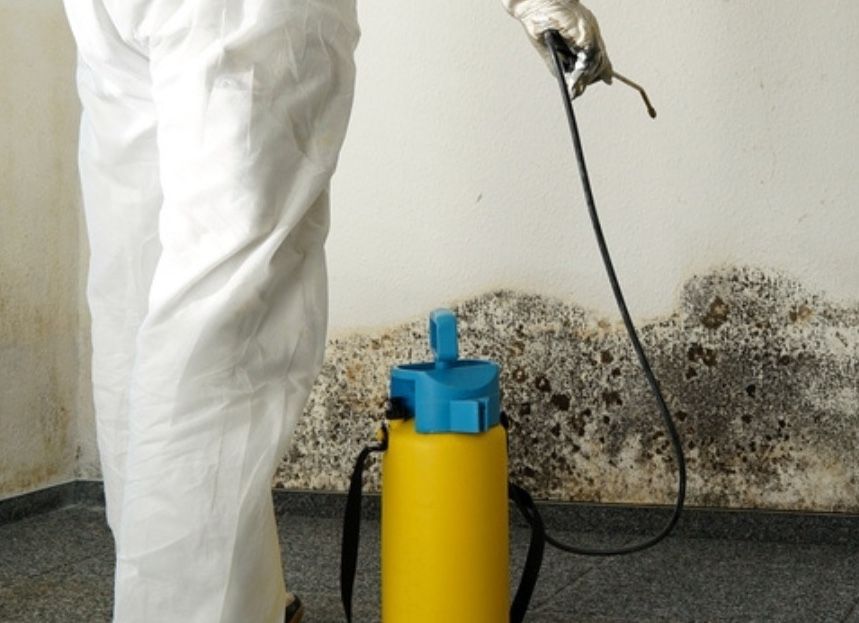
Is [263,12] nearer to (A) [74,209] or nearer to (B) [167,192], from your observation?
(B) [167,192]

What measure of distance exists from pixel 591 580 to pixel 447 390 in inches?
23.7

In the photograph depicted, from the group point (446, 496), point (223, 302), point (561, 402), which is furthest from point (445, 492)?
point (561, 402)

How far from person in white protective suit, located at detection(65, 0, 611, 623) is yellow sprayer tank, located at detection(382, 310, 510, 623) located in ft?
0.63

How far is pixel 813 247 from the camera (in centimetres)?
197

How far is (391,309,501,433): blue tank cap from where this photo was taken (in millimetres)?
1305

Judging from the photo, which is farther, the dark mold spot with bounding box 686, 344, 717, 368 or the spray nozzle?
the dark mold spot with bounding box 686, 344, 717, 368

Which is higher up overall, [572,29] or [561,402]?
[572,29]

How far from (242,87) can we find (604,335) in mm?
1112

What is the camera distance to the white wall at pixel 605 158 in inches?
77.4

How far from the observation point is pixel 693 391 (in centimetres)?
202

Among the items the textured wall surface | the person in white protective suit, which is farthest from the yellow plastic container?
the textured wall surface

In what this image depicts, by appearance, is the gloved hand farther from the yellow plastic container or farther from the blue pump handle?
the yellow plastic container

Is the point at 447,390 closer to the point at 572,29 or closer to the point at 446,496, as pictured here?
the point at 446,496

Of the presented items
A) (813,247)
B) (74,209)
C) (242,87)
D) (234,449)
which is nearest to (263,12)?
(242,87)
